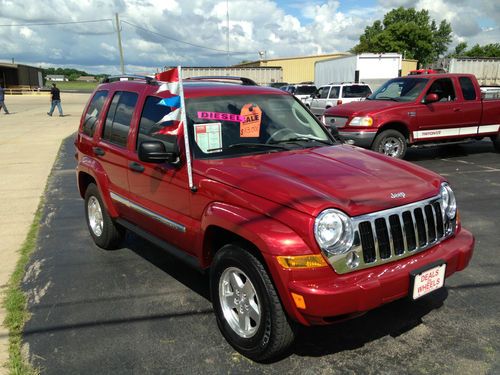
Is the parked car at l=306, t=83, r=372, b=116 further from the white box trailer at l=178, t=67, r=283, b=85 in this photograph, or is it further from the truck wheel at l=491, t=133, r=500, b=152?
the white box trailer at l=178, t=67, r=283, b=85

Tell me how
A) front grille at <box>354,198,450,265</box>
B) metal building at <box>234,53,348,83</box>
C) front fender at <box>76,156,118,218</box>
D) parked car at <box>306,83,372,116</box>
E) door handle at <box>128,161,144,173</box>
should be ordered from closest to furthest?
front grille at <box>354,198,450,265</box> < door handle at <box>128,161,144,173</box> < front fender at <box>76,156,118,218</box> < parked car at <box>306,83,372,116</box> < metal building at <box>234,53,348,83</box>

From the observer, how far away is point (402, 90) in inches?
399

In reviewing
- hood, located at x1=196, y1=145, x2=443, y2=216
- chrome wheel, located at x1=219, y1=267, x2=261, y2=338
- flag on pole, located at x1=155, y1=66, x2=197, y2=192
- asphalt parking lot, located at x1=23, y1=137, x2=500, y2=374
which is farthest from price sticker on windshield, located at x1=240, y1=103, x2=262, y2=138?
asphalt parking lot, located at x1=23, y1=137, x2=500, y2=374

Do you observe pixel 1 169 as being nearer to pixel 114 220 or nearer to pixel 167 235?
pixel 114 220

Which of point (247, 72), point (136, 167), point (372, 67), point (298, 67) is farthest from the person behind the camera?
point (298, 67)

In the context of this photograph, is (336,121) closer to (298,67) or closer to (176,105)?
(176,105)

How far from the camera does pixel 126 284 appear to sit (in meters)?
4.27

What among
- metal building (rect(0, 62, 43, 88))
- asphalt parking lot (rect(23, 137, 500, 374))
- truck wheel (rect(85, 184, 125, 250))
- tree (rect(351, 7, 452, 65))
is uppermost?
tree (rect(351, 7, 452, 65))

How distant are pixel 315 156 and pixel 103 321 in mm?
2130

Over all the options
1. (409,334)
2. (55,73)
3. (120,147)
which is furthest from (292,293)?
(55,73)

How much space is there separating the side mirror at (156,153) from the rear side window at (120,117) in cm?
99

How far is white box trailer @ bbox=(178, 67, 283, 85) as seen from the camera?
36156 millimetres

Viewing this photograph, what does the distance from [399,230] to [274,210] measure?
2.70ft

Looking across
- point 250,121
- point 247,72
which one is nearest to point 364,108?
point 250,121
